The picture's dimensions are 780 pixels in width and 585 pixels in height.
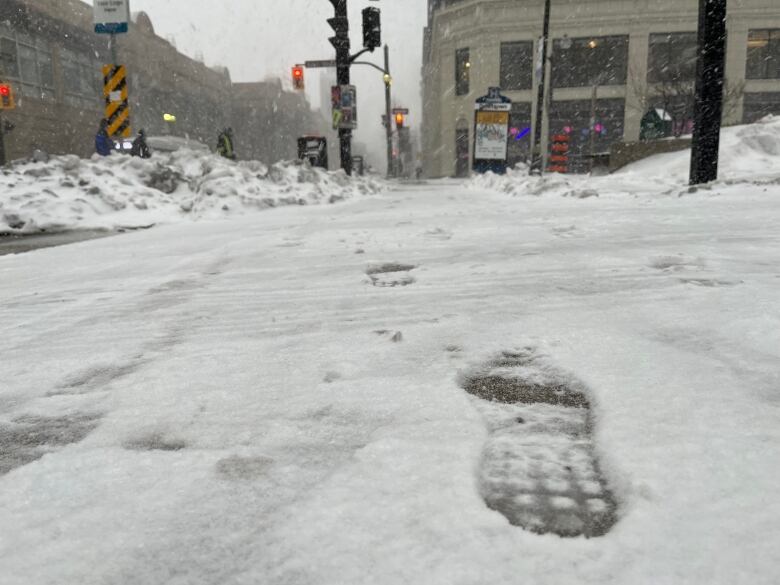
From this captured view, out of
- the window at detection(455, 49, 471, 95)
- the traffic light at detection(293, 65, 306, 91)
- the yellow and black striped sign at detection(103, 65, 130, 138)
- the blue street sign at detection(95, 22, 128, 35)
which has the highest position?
the window at detection(455, 49, 471, 95)

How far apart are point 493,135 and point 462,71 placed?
1554 cm

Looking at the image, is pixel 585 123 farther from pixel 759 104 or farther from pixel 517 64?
pixel 759 104

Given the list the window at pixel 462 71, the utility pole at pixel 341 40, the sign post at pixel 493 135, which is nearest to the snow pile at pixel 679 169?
the utility pole at pixel 341 40

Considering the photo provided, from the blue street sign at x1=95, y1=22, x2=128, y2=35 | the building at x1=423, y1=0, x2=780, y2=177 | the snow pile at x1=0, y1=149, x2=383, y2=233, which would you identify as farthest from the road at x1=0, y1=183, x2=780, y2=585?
the building at x1=423, y1=0, x2=780, y2=177

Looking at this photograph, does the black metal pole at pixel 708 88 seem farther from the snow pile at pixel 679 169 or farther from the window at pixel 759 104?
the window at pixel 759 104

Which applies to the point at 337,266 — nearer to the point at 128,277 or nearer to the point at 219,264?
the point at 219,264

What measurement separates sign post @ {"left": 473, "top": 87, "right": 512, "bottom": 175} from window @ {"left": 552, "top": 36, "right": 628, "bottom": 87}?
13502mm

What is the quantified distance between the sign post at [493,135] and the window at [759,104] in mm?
17161

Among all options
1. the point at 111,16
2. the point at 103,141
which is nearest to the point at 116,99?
the point at 111,16

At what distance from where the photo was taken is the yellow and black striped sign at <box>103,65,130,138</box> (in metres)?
7.73

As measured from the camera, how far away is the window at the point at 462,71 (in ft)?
87.9

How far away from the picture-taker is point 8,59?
18281 millimetres

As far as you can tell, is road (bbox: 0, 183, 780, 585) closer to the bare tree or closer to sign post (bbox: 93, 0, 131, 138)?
sign post (bbox: 93, 0, 131, 138)

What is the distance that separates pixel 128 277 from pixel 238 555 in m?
2.03
